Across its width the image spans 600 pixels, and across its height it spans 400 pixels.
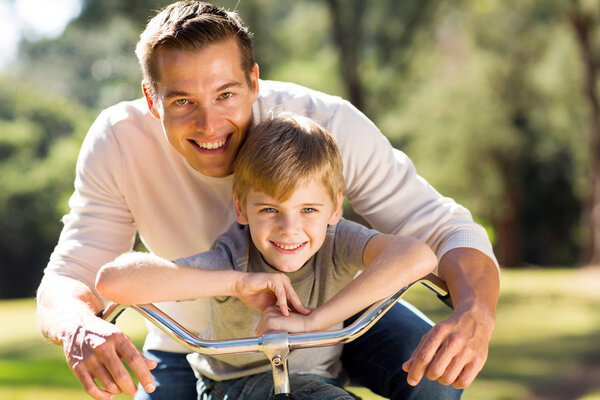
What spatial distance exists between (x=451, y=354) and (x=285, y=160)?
571 millimetres

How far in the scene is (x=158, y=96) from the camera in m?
2.11

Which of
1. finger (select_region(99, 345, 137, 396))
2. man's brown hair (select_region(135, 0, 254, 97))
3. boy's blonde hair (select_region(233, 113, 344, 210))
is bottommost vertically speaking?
finger (select_region(99, 345, 137, 396))

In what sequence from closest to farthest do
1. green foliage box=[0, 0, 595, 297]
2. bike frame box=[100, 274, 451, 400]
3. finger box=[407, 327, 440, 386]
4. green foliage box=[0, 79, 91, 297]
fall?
bike frame box=[100, 274, 451, 400] < finger box=[407, 327, 440, 386] < green foliage box=[0, 0, 595, 297] < green foliage box=[0, 79, 91, 297]

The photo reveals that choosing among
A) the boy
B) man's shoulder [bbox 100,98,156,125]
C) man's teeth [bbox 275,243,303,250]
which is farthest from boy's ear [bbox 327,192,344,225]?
man's shoulder [bbox 100,98,156,125]

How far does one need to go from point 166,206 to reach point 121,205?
135 millimetres

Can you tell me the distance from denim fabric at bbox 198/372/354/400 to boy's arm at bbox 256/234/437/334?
0.55ft

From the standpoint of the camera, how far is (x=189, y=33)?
79.4 inches

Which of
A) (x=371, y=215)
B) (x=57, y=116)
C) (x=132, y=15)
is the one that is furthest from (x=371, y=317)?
(x=57, y=116)

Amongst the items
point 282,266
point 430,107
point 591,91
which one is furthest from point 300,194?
point 430,107

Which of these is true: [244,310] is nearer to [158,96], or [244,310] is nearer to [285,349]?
[285,349]

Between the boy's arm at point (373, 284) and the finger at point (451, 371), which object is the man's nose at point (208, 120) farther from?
the finger at point (451, 371)

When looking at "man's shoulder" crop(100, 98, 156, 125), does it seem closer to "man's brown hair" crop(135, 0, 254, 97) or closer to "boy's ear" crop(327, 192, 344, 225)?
"man's brown hair" crop(135, 0, 254, 97)

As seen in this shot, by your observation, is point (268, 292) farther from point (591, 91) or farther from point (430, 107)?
point (430, 107)

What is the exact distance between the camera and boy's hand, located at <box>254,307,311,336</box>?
1.58 m
